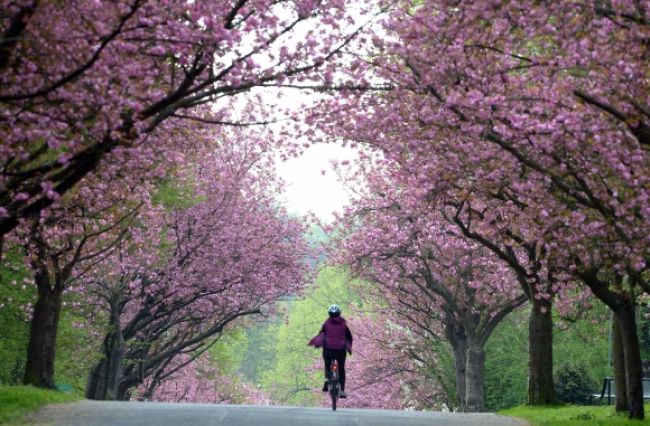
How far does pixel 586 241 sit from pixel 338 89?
244 inches

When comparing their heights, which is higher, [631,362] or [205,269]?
[205,269]

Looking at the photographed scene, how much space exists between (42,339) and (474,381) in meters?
15.3

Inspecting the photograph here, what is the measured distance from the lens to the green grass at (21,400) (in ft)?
65.1

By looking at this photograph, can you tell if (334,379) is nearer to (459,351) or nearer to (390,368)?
(459,351)

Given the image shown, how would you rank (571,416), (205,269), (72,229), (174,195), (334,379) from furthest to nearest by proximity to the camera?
(205,269) < (174,195) < (72,229) < (571,416) < (334,379)

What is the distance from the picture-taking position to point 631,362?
2269 cm

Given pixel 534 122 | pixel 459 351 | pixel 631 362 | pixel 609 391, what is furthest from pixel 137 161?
pixel 459 351

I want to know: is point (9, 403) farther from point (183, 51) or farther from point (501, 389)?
point (501, 389)

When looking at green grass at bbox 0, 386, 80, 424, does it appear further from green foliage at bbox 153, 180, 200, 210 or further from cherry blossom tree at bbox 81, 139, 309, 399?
cherry blossom tree at bbox 81, 139, 309, 399

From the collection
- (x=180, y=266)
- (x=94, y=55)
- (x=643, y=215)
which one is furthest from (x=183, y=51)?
(x=180, y=266)

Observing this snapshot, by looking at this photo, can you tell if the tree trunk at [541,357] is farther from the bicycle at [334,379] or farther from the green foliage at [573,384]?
the green foliage at [573,384]

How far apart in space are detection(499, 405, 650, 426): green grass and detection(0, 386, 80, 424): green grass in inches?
391

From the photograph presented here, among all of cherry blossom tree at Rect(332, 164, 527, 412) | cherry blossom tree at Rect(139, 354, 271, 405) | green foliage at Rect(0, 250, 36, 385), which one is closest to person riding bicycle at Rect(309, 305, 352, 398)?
green foliage at Rect(0, 250, 36, 385)

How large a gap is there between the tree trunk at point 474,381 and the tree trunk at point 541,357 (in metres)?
7.92
